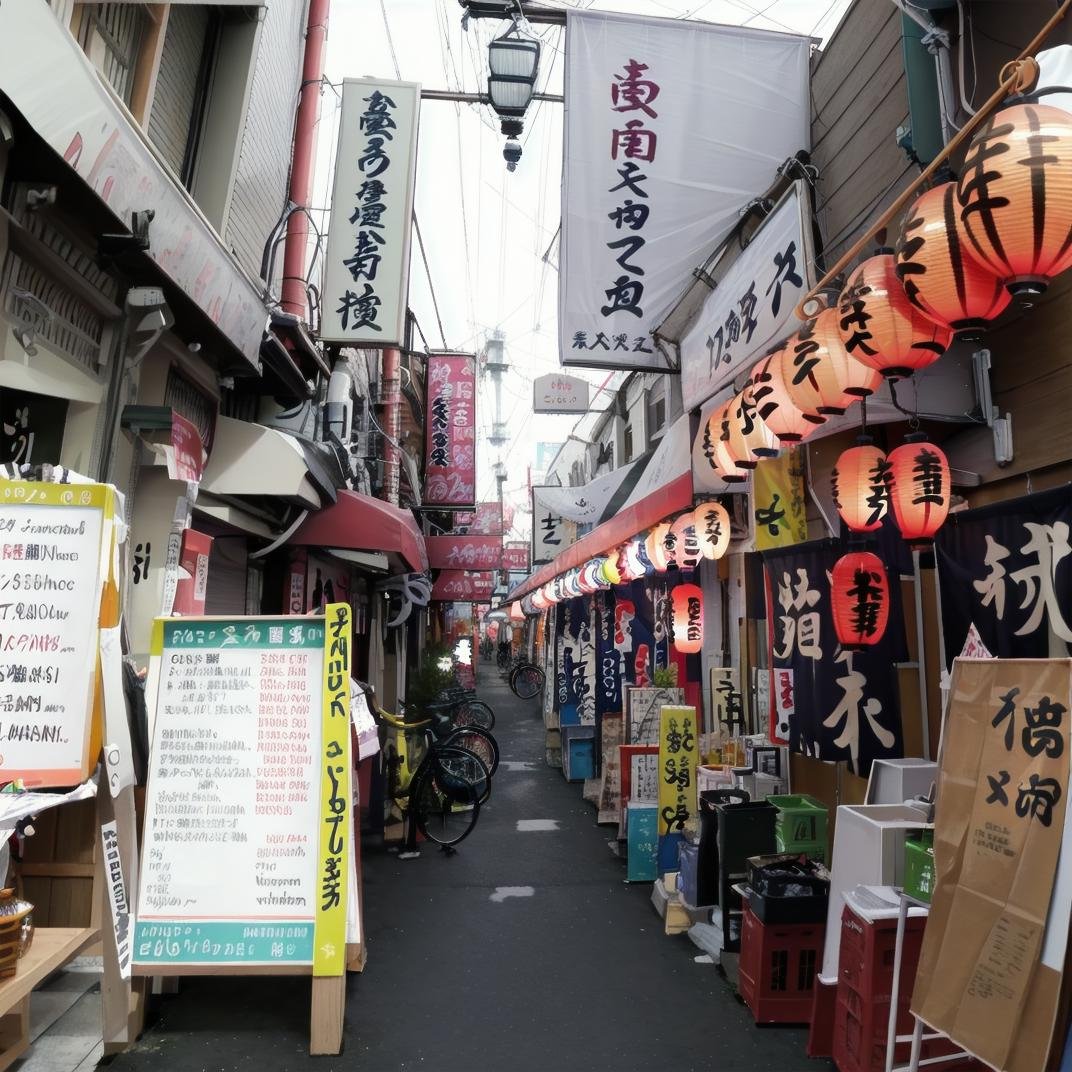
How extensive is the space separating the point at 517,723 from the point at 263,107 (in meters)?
20.0

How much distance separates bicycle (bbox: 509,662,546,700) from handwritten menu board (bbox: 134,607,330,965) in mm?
30017

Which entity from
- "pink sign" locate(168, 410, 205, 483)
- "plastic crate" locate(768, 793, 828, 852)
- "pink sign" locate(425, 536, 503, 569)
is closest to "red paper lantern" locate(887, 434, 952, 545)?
"plastic crate" locate(768, 793, 828, 852)

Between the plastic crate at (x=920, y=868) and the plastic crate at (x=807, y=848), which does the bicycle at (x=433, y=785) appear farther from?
the plastic crate at (x=920, y=868)

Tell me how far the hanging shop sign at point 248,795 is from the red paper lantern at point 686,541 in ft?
16.8

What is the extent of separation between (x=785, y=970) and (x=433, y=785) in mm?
6578

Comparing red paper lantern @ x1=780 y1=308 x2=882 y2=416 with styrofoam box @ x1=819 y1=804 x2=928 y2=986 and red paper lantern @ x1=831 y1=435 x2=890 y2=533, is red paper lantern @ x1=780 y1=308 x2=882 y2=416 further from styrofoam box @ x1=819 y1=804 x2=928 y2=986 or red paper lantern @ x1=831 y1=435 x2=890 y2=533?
styrofoam box @ x1=819 y1=804 x2=928 y2=986

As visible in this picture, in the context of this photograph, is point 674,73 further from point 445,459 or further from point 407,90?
point 445,459

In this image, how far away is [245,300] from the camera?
28.4ft

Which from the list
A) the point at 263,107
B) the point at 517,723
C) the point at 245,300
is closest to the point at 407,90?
the point at 263,107

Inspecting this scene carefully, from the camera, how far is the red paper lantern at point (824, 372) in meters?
5.24

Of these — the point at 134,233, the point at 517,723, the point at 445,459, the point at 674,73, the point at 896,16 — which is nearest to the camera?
the point at 134,233

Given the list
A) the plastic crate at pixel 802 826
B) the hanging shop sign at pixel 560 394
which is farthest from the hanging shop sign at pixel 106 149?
the hanging shop sign at pixel 560 394

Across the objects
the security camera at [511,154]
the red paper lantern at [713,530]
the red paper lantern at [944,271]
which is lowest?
the red paper lantern at [713,530]

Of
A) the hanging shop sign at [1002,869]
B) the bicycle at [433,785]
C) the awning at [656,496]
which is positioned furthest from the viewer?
the bicycle at [433,785]
